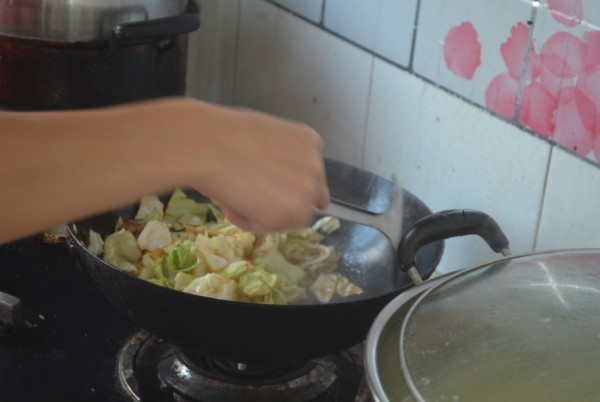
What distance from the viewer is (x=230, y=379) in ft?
3.80

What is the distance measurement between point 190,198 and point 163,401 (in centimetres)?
40

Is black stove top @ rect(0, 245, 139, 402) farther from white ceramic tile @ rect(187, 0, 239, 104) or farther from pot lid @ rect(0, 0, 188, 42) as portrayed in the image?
A: white ceramic tile @ rect(187, 0, 239, 104)

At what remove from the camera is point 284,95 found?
1.66 metres

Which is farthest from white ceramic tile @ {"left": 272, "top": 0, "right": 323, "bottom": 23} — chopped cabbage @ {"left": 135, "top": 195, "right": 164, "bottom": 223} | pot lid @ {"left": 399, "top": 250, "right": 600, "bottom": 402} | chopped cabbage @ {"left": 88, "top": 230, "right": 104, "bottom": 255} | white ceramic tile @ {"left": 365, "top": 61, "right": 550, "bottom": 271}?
pot lid @ {"left": 399, "top": 250, "right": 600, "bottom": 402}

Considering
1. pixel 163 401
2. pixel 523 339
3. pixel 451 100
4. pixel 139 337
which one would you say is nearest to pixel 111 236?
pixel 139 337

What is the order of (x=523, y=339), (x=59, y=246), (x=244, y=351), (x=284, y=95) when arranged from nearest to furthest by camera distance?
1. (x=523, y=339)
2. (x=244, y=351)
3. (x=59, y=246)
4. (x=284, y=95)

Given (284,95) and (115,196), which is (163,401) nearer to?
(115,196)

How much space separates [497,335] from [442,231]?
0.18 meters

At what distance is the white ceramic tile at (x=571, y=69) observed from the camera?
43.3 inches

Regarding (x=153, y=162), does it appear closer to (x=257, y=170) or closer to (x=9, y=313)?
(x=257, y=170)

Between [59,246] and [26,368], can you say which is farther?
[59,246]

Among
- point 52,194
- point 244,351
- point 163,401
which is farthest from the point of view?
point 163,401

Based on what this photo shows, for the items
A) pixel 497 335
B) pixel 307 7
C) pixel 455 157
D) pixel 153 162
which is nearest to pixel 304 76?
pixel 307 7

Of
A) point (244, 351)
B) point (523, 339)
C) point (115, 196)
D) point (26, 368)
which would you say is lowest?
point (26, 368)
